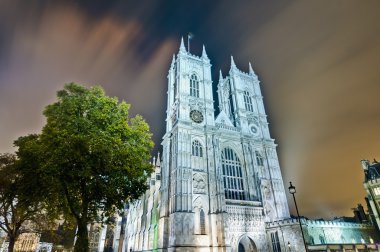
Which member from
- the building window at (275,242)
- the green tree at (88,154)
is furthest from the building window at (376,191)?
the green tree at (88,154)

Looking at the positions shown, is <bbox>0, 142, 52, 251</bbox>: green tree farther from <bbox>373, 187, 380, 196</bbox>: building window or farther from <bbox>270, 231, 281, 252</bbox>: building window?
<bbox>373, 187, 380, 196</bbox>: building window

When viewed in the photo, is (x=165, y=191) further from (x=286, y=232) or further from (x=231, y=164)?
(x=286, y=232)

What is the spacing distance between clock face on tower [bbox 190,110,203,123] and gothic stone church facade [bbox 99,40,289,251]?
0.06ft

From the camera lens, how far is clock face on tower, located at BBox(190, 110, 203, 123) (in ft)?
124

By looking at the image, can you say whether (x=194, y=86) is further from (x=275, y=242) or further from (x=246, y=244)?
(x=275, y=242)

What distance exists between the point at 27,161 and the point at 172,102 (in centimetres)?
2947

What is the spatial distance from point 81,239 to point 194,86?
32611 millimetres

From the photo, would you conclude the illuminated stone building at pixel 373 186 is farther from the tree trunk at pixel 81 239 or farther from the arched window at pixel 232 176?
the tree trunk at pixel 81 239

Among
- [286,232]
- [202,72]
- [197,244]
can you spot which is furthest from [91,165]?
[202,72]

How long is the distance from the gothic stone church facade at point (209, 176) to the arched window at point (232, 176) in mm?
149

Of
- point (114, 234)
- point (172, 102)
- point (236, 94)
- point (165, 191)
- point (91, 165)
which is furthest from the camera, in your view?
point (114, 234)

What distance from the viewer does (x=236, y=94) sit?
44562 millimetres

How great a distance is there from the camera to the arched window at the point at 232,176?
34.0 metres

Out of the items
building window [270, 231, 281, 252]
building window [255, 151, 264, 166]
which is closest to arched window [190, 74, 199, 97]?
building window [255, 151, 264, 166]
